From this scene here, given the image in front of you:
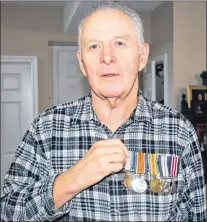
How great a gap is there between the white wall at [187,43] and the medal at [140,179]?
2840 mm

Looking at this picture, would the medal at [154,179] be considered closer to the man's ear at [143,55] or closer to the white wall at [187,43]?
the man's ear at [143,55]

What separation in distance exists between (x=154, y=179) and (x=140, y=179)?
34mm

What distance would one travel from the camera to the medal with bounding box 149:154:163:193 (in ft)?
2.45

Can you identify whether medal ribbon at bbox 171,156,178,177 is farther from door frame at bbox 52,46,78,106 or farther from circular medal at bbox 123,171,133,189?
door frame at bbox 52,46,78,106

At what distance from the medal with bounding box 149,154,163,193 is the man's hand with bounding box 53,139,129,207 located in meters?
0.14

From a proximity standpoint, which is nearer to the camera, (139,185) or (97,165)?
(97,165)

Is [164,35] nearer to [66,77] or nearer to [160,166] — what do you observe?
[66,77]

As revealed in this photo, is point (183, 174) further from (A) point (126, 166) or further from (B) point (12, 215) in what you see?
(B) point (12, 215)

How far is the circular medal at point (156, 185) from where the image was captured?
76 cm

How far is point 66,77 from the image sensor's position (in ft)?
13.9

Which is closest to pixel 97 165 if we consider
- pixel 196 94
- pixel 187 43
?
pixel 196 94

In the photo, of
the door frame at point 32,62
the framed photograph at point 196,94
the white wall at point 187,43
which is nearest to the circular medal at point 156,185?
the framed photograph at point 196,94

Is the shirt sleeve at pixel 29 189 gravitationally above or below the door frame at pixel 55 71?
below

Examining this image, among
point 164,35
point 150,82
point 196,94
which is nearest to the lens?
point 196,94
